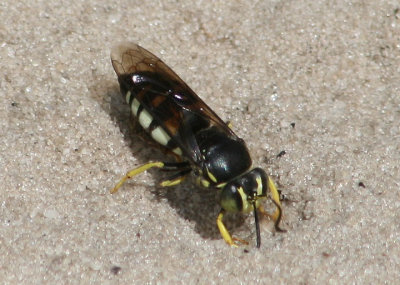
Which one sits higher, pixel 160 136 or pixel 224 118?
pixel 160 136

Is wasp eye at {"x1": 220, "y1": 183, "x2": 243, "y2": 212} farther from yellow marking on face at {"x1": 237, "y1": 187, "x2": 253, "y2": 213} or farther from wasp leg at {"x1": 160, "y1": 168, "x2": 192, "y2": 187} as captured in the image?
wasp leg at {"x1": 160, "y1": 168, "x2": 192, "y2": 187}

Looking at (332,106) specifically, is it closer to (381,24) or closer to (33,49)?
(381,24)

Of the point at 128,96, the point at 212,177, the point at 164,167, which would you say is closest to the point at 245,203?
the point at 212,177

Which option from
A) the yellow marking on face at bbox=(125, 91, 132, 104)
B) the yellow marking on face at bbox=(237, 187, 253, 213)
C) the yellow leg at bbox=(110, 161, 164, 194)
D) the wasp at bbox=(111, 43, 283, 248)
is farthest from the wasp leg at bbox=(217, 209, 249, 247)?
the yellow marking on face at bbox=(125, 91, 132, 104)

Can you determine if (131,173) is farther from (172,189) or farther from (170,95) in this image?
(170,95)

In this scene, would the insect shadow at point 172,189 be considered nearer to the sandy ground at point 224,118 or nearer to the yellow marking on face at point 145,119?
the sandy ground at point 224,118
